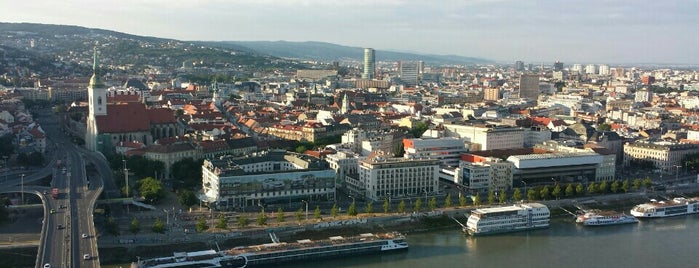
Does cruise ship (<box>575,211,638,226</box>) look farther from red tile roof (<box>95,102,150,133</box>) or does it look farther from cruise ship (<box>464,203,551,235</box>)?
red tile roof (<box>95,102,150,133</box>)

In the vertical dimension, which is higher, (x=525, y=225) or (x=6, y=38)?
(x=6, y=38)

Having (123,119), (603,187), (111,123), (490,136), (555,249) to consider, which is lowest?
(555,249)

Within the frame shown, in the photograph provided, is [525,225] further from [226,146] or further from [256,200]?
[226,146]

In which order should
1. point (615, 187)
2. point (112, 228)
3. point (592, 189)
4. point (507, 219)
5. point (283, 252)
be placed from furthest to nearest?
point (615, 187), point (592, 189), point (507, 219), point (112, 228), point (283, 252)

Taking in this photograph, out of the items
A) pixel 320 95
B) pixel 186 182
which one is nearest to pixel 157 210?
pixel 186 182

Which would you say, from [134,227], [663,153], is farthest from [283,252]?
[663,153]

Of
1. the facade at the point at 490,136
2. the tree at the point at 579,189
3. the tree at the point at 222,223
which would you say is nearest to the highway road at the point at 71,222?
the tree at the point at 222,223

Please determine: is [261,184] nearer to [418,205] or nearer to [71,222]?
[418,205]

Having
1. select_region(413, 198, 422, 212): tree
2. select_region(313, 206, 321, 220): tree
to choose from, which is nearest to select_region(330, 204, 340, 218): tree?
select_region(313, 206, 321, 220): tree
